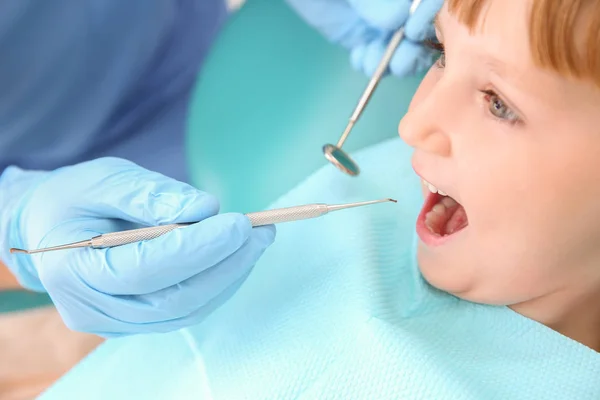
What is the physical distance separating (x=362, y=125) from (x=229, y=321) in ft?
1.64

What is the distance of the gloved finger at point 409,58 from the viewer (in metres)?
1.06

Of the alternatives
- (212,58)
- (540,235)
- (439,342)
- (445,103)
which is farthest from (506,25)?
(212,58)

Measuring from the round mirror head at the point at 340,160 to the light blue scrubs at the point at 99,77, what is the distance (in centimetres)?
→ 46

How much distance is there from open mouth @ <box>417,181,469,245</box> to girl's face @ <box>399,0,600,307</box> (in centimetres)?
6

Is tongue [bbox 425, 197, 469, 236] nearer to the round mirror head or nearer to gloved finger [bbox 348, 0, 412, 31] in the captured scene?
the round mirror head

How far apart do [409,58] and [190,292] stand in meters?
0.54

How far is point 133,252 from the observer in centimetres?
80

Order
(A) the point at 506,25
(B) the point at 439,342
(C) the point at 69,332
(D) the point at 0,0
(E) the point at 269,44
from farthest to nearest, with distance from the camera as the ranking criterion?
(C) the point at 69,332, (E) the point at 269,44, (D) the point at 0,0, (B) the point at 439,342, (A) the point at 506,25

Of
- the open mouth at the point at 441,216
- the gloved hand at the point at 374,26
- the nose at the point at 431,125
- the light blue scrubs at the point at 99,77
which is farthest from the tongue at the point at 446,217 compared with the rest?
the light blue scrubs at the point at 99,77

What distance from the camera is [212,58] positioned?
4.19 ft

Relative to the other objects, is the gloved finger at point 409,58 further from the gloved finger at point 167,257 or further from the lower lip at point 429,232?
the gloved finger at point 167,257

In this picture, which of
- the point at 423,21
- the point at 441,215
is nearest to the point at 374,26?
the point at 423,21

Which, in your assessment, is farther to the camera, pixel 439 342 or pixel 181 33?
pixel 181 33

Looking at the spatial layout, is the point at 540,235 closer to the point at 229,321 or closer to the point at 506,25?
the point at 506,25
